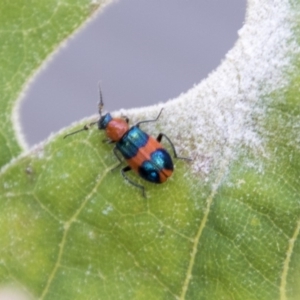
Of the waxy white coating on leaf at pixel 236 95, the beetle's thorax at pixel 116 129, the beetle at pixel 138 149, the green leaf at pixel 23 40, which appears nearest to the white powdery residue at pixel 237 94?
the waxy white coating on leaf at pixel 236 95

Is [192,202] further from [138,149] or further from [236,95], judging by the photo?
[236,95]

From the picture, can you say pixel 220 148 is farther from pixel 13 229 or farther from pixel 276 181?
pixel 13 229

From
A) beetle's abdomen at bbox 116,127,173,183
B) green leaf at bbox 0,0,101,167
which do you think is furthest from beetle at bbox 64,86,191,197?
green leaf at bbox 0,0,101,167

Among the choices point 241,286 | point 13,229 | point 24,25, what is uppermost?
point 24,25

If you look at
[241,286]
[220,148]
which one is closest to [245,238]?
[241,286]

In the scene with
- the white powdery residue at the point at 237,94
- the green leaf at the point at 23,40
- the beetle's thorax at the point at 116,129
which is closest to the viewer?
the white powdery residue at the point at 237,94

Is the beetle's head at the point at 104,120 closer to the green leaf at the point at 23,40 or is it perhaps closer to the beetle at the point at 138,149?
the beetle at the point at 138,149

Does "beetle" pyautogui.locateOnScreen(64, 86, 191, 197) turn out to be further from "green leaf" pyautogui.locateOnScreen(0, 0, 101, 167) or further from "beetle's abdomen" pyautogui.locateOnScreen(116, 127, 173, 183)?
"green leaf" pyautogui.locateOnScreen(0, 0, 101, 167)
